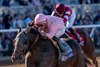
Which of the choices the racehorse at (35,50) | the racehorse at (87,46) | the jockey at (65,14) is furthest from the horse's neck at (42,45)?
the racehorse at (87,46)

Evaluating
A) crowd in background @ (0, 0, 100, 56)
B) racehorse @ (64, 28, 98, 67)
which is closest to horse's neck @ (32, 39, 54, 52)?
racehorse @ (64, 28, 98, 67)

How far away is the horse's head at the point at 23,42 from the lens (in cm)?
696

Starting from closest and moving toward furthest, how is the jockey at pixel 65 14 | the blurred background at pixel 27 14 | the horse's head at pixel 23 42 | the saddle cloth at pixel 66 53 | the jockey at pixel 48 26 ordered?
the horse's head at pixel 23 42 < the jockey at pixel 48 26 < the saddle cloth at pixel 66 53 < the jockey at pixel 65 14 < the blurred background at pixel 27 14

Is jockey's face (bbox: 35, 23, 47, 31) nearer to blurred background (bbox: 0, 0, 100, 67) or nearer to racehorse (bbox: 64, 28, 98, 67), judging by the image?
racehorse (bbox: 64, 28, 98, 67)

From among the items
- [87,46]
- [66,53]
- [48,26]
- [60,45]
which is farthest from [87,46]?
[48,26]

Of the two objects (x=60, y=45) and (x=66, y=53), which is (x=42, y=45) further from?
(x=66, y=53)

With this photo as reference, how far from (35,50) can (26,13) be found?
7.83 m

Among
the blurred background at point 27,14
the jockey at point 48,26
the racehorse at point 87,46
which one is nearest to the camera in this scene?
the jockey at point 48,26

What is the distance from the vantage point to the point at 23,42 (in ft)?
23.3

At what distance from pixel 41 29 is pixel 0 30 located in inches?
279

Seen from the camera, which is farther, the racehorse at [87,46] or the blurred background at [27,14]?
the blurred background at [27,14]

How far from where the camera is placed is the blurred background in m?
14.5

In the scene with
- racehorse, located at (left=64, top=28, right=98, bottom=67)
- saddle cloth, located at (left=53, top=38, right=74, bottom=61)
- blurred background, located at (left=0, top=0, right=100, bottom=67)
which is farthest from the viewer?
blurred background, located at (left=0, top=0, right=100, bottom=67)

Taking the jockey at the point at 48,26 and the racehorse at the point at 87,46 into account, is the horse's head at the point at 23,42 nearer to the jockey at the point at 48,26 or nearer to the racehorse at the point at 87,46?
the jockey at the point at 48,26
